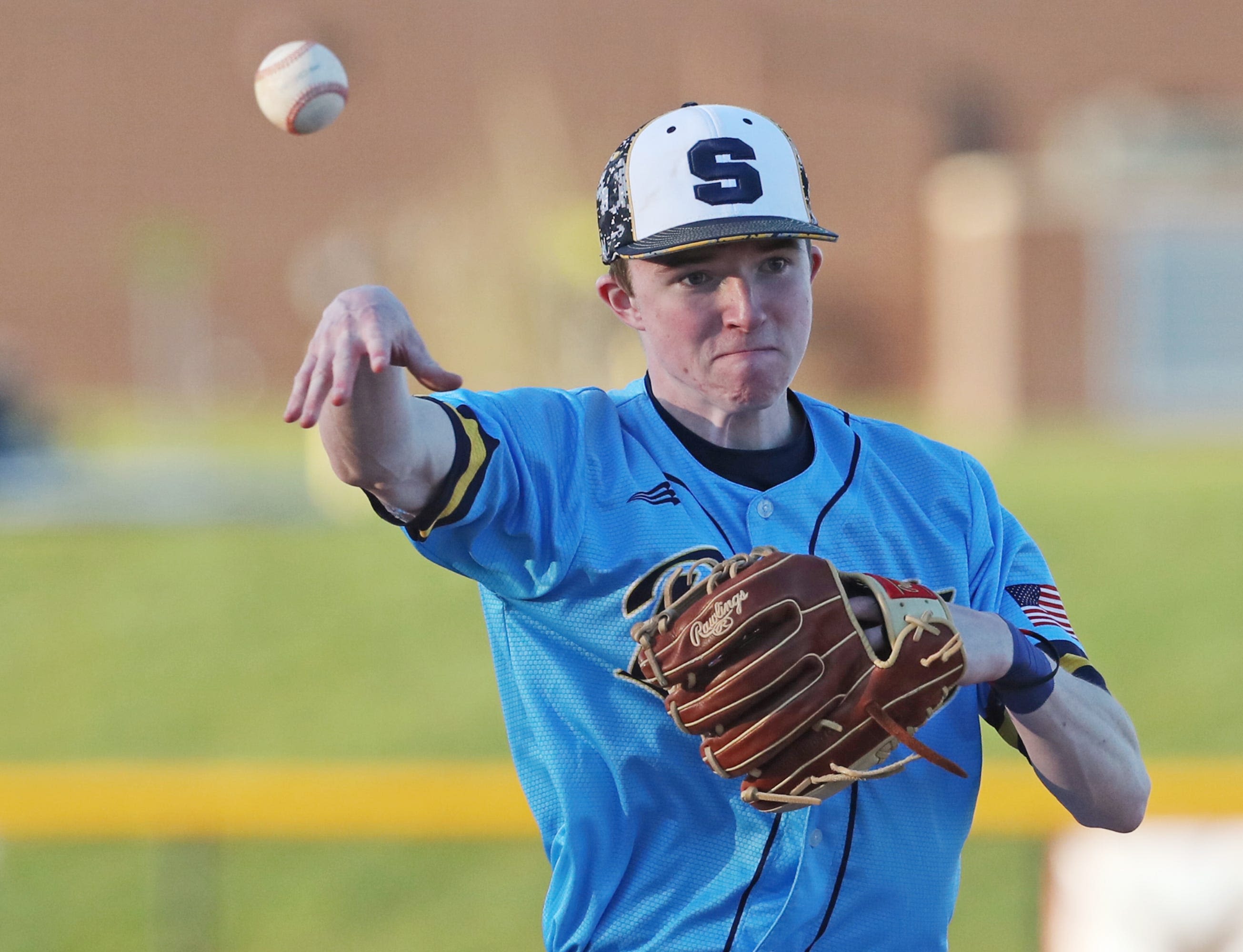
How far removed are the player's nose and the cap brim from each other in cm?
8

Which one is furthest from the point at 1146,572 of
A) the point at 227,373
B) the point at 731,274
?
the point at 227,373

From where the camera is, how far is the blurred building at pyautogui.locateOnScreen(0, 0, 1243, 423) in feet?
98.6

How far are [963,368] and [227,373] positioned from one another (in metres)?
15.0

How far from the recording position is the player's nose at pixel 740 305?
2.41m

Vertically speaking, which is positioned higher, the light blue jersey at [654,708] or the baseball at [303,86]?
the baseball at [303,86]

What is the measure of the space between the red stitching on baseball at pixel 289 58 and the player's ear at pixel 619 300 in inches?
28.7

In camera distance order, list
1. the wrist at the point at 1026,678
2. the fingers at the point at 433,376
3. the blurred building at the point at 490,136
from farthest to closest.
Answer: the blurred building at the point at 490,136 → the wrist at the point at 1026,678 → the fingers at the point at 433,376

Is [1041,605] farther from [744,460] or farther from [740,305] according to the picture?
[740,305]

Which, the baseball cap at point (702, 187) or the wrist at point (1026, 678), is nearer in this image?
the wrist at point (1026, 678)

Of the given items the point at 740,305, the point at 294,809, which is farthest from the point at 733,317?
the point at 294,809

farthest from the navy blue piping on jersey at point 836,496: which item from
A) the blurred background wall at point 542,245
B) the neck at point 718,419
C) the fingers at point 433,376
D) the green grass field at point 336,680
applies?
the blurred background wall at point 542,245

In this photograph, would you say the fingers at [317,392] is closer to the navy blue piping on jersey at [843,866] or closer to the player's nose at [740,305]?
the player's nose at [740,305]

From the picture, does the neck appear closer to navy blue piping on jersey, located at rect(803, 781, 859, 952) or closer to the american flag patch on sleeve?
the american flag patch on sleeve

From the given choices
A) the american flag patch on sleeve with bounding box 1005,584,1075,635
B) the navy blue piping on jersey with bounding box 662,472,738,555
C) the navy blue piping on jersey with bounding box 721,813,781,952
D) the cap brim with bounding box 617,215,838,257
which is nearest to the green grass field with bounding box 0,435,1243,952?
the american flag patch on sleeve with bounding box 1005,584,1075,635
